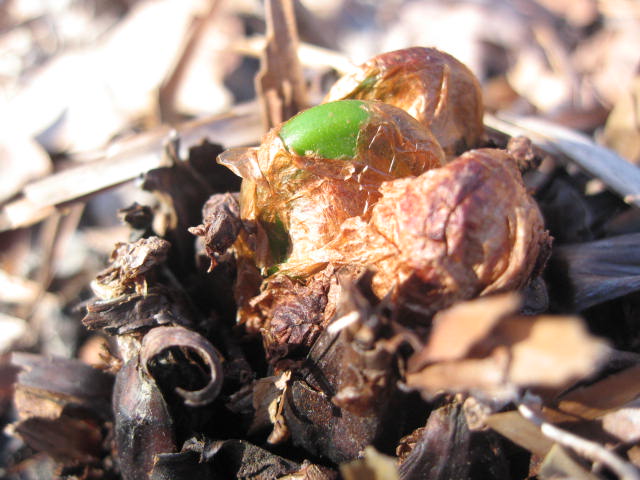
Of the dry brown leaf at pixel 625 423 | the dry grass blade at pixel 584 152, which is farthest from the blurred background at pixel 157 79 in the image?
the dry brown leaf at pixel 625 423

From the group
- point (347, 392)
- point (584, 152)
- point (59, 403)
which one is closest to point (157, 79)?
point (59, 403)

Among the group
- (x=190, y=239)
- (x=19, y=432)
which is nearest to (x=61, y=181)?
(x=190, y=239)

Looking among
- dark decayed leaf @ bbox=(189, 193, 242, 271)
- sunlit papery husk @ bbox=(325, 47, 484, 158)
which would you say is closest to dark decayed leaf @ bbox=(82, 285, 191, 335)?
dark decayed leaf @ bbox=(189, 193, 242, 271)

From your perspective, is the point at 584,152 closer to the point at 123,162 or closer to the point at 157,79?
Answer: the point at 123,162

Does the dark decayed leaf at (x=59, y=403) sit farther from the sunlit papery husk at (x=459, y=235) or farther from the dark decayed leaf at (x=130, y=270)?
the sunlit papery husk at (x=459, y=235)

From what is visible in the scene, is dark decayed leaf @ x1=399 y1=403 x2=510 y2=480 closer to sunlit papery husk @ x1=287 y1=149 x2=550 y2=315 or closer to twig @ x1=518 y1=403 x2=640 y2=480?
twig @ x1=518 y1=403 x2=640 y2=480

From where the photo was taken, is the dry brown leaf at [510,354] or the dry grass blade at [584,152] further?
the dry grass blade at [584,152]
